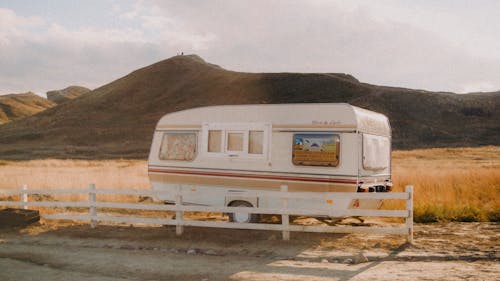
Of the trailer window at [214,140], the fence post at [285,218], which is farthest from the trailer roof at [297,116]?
the fence post at [285,218]

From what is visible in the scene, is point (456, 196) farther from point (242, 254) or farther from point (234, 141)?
point (242, 254)

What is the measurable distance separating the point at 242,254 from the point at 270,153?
291cm

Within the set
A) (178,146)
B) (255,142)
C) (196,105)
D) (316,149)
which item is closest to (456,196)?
(316,149)

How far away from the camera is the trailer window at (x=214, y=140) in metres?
12.8

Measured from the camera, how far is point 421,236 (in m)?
11.1

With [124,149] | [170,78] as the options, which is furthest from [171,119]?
[170,78]

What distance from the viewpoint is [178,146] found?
44.1ft

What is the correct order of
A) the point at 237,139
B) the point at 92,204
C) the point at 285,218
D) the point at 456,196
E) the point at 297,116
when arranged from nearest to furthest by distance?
the point at 285,218 → the point at 297,116 → the point at 237,139 → the point at 92,204 → the point at 456,196

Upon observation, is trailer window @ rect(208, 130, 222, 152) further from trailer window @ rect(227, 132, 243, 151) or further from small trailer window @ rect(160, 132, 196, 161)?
small trailer window @ rect(160, 132, 196, 161)

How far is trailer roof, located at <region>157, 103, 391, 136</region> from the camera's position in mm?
11531

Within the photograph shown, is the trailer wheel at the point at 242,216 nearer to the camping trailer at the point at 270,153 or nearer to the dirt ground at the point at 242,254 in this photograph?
the camping trailer at the point at 270,153

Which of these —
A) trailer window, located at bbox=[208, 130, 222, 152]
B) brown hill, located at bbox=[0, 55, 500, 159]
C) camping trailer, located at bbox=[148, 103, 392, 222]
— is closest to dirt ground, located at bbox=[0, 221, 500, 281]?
camping trailer, located at bbox=[148, 103, 392, 222]

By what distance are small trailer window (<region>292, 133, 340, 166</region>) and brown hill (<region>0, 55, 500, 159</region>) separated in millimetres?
42743

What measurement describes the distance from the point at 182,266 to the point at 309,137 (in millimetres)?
4407
